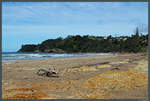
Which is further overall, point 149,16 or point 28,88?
point 28,88

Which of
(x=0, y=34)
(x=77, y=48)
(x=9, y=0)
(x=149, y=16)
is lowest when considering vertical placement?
(x=77, y=48)

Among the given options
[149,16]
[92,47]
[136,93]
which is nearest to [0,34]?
[149,16]

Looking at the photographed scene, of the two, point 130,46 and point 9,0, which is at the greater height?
point 9,0

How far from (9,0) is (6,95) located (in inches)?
68.3

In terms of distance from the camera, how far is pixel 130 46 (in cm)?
2986

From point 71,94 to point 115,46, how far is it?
94.9 ft

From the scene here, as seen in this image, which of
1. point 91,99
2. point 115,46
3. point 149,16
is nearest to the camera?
point 149,16

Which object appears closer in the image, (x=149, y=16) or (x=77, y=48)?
(x=149, y=16)

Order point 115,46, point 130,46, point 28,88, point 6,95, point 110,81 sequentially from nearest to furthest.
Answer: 1. point 6,95
2. point 28,88
3. point 110,81
4. point 130,46
5. point 115,46

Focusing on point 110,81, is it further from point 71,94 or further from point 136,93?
point 71,94

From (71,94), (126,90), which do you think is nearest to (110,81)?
(126,90)

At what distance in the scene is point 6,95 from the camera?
3.64 meters

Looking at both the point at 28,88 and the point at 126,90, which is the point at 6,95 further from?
the point at 126,90

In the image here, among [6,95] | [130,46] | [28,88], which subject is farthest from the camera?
[130,46]
